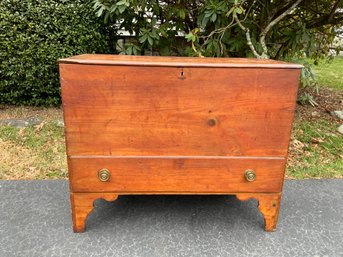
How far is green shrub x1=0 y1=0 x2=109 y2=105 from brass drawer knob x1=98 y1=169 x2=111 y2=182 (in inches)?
66.7

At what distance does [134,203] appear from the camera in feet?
6.25

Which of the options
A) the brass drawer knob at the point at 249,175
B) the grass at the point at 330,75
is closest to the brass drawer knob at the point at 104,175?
the brass drawer knob at the point at 249,175

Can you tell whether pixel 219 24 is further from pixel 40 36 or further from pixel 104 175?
pixel 104 175

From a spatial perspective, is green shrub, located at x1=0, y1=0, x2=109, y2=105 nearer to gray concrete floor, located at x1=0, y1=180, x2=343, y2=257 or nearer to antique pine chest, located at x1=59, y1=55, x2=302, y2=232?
gray concrete floor, located at x1=0, y1=180, x2=343, y2=257

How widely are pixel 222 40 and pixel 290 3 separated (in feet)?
2.65

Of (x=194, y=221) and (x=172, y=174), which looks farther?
(x=194, y=221)

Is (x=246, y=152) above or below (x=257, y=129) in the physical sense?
below

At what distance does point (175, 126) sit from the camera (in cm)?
144

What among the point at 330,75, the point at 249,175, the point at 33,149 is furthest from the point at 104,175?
the point at 330,75

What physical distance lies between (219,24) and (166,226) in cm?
173

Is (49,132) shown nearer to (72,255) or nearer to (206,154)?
(72,255)

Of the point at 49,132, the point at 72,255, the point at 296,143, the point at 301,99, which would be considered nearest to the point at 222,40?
the point at 296,143

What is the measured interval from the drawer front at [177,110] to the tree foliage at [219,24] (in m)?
1.11

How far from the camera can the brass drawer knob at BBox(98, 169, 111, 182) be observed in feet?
4.87
